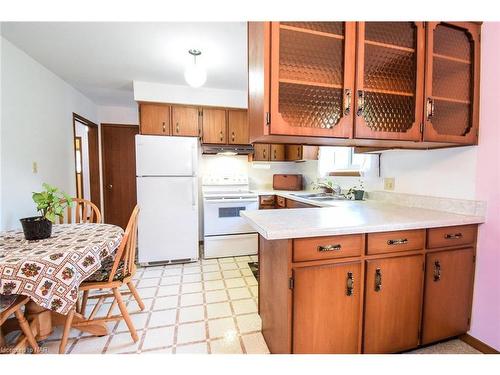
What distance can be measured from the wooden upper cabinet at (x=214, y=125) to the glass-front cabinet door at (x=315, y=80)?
228 cm

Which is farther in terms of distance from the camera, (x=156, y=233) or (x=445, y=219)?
(x=156, y=233)

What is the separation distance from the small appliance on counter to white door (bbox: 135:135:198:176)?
1442mm

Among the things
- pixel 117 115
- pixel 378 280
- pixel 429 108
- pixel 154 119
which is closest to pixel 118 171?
pixel 117 115

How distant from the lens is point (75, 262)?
1297 millimetres

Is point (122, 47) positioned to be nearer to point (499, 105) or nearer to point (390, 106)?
point (390, 106)

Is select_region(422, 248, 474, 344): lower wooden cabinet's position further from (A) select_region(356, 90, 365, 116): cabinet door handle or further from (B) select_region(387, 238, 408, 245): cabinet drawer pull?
(A) select_region(356, 90, 365, 116): cabinet door handle

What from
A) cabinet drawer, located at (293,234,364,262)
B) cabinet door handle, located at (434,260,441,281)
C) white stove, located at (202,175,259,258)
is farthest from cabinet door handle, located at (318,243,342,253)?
white stove, located at (202,175,259,258)

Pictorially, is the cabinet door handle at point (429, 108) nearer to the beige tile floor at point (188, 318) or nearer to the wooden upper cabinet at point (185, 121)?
the beige tile floor at point (188, 318)

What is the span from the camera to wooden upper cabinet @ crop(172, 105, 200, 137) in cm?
324

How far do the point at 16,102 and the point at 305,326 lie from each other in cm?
301

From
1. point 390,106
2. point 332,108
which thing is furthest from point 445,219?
point 332,108

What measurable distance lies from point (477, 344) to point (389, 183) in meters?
1.27

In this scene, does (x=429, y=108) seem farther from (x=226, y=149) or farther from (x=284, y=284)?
(x=226, y=149)

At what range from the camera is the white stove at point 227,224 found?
317cm
